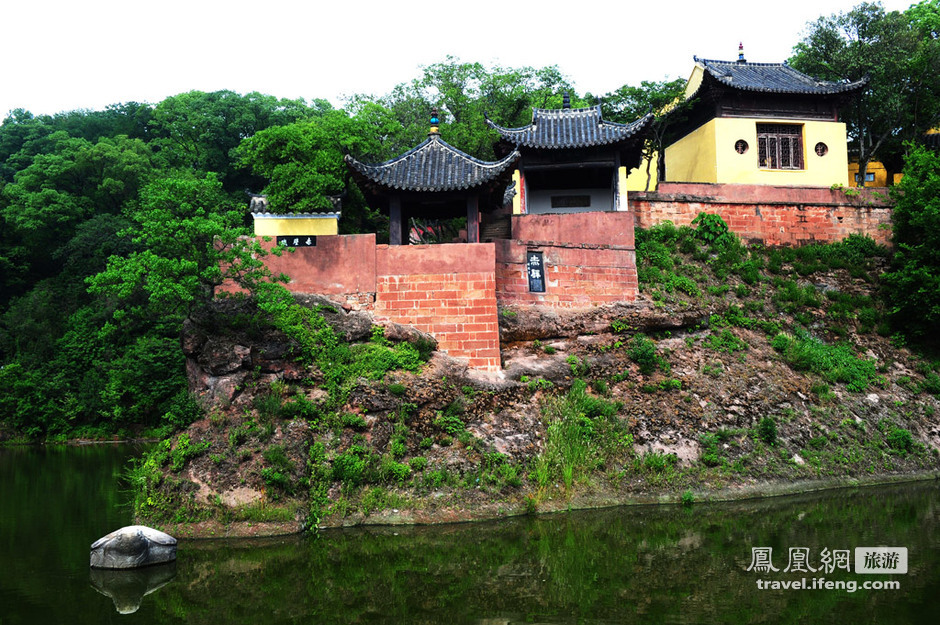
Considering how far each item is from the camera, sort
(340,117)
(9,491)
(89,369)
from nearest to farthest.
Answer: (9,491) → (340,117) → (89,369)

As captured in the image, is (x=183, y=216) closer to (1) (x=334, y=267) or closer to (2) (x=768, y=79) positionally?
(1) (x=334, y=267)

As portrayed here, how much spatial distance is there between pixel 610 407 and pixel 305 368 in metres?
6.22

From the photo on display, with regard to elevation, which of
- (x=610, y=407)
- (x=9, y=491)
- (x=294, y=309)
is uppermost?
(x=294, y=309)

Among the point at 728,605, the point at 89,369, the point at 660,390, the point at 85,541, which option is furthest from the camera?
the point at 89,369

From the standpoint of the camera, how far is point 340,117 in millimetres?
21547

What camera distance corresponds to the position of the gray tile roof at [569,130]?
62.3 feet

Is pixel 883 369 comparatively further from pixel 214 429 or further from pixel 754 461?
pixel 214 429

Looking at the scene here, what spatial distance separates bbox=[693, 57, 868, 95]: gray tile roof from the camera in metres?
22.0

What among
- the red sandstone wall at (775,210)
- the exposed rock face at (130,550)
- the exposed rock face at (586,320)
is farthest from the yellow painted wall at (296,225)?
the exposed rock face at (130,550)

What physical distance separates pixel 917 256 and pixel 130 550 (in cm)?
1931

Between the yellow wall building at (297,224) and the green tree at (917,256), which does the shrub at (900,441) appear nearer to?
the green tree at (917,256)

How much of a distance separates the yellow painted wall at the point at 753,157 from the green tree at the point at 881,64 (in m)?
2.84

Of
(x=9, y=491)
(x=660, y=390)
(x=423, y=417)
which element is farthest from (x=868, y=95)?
(x=9, y=491)

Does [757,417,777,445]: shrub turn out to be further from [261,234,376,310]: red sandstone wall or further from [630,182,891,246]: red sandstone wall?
[261,234,376,310]: red sandstone wall
